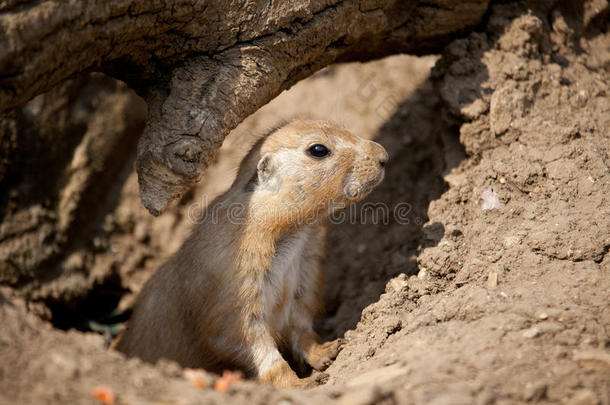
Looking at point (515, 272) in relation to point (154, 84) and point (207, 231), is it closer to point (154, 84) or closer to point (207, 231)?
point (207, 231)

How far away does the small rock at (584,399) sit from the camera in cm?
344

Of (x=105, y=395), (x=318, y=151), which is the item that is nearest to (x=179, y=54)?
(x=318, y=151)

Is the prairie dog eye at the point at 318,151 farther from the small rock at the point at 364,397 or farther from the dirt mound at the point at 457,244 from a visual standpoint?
the small rock at the point at 364,397

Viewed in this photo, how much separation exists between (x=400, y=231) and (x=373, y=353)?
7.77ft

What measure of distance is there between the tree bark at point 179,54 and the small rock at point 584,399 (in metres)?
3.33

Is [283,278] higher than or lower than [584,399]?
lower

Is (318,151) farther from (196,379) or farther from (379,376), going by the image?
(196,379)

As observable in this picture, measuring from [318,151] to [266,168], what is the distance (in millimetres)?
528

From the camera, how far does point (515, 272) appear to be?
4.81m

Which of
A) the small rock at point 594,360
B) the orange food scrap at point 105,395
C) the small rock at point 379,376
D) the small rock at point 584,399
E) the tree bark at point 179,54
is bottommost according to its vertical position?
the small rock at point 379,376

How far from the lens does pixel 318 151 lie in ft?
18.1

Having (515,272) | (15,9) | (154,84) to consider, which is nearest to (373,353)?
(515,272)

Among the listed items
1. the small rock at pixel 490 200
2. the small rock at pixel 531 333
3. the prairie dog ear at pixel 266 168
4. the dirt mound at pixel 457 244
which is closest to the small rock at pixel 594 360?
the dirt mound at pixel 457 244

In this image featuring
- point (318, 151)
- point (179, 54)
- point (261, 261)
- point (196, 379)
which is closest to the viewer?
point (196, 379)
